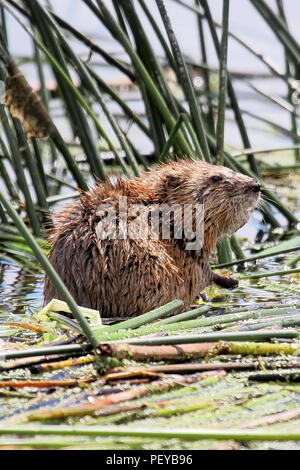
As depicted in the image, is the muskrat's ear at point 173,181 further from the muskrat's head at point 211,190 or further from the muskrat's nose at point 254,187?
the muskrat's nose at point 254,187

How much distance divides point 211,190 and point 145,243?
581mm

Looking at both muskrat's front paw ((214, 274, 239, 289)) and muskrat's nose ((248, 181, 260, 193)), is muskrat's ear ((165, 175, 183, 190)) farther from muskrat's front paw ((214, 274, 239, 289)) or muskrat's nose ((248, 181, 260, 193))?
muskrat's front paw ((214, 274, 239, 289))

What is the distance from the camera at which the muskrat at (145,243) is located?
353 cm

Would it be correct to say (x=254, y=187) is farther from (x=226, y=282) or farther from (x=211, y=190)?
(x=226, y=282)

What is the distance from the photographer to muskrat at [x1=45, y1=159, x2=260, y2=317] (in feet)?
11.6

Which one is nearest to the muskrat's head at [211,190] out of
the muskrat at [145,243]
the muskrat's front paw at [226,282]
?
the muskrat at [145,243]

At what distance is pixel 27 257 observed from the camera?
4.80 metres

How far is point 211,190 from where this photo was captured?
407 cm

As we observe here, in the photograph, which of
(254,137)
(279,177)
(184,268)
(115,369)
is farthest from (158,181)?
(254,137)

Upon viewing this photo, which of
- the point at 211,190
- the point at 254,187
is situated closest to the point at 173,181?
the point at 211,190

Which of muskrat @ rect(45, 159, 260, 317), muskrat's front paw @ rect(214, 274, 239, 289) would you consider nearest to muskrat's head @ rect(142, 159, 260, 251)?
muskrat @ rect(45, 159, 260, 317)

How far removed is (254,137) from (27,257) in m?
3.85
